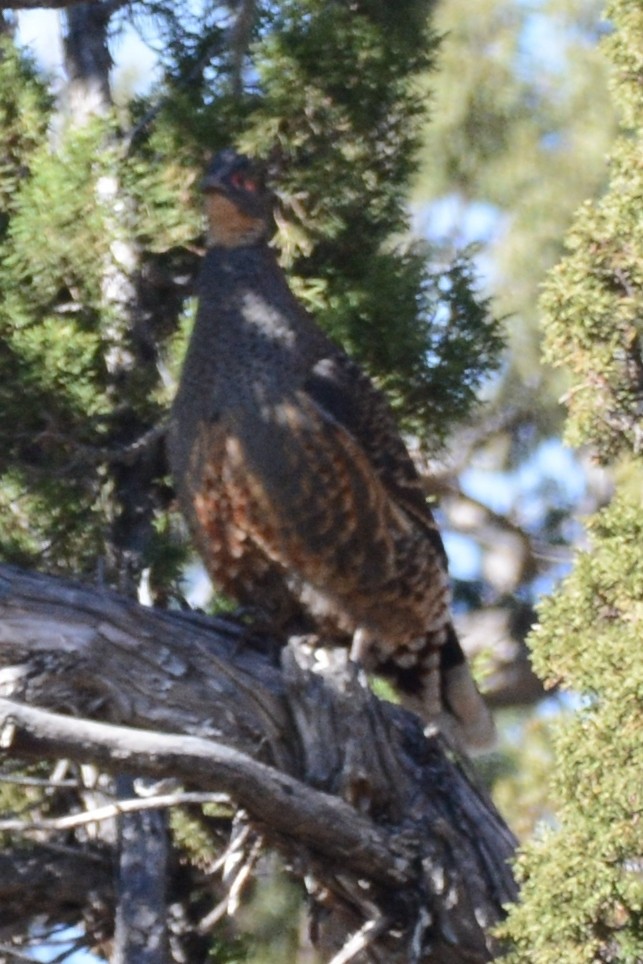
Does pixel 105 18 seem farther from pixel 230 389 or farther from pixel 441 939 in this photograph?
pixel 441 939

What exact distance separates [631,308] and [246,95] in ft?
6.40

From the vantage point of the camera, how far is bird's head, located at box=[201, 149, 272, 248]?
17.0 feet

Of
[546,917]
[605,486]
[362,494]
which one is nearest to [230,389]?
[362,494]

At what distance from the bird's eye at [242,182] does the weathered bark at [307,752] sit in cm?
121

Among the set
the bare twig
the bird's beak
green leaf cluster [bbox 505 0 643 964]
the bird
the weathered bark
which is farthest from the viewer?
the bird's beak

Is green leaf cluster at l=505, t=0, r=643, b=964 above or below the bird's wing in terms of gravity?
below

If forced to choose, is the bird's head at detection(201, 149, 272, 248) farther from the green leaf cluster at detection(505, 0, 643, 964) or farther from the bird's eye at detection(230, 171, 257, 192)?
the green leaf cluster at detection(505, 0, 643, 964)

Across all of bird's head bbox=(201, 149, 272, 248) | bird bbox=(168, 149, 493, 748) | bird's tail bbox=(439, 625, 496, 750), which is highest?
bird's head bbox=(201, 149, 272, 248)

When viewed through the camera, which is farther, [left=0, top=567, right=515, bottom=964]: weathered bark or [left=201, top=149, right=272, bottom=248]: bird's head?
[left=201, top=149, right=272, bottom=248]: bird's head

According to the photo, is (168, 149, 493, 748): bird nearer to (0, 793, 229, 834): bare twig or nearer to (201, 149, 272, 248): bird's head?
(201, 149, 272, 248): bird's head

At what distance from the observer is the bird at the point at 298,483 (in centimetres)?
482

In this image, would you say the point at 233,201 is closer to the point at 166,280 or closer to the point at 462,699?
the point at 166,280

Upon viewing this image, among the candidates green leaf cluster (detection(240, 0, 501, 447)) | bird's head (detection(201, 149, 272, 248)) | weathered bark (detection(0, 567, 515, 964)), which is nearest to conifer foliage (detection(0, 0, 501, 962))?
green leaf cluster (detection(240, 0, 501, 447))

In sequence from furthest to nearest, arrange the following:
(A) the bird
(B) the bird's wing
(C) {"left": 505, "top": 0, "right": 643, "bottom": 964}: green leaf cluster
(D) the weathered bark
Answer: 1. (B) the bird's wing
2. (A) the bird
3. (D) the weathered bark
4. (C) {"left": 505, "top": 0, "right": 643, "bottom": 964}: green leaf cluster
